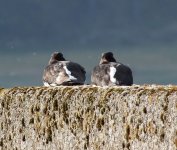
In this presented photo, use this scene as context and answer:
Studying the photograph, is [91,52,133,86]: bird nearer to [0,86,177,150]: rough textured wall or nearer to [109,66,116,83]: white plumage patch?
[109,66,116,83]: white plumage patch

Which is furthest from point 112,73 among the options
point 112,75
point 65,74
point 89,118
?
point 89,118

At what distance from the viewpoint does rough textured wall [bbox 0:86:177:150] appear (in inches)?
543

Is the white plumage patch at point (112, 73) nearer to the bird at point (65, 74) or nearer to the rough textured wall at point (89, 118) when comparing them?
the bird at point (65, 74)

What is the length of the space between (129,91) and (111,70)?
671 cm

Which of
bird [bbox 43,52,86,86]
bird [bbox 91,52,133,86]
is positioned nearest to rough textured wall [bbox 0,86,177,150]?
bird [bbox 91,52,133,86]

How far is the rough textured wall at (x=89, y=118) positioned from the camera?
45.3 feet

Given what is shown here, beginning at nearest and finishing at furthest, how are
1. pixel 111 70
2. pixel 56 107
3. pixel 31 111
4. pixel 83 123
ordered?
pixel 83 123 < pixel 56 107 < pixel 31 111 < pixel 111 70

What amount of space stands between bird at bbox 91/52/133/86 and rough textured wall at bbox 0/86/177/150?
252 centimetres

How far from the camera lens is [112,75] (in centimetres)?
2145

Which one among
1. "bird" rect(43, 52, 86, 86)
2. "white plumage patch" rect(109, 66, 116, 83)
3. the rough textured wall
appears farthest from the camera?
"bird" rect(43, 52, 86, 86)

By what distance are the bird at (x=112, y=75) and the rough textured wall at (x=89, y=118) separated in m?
2.52

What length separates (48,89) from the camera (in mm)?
18906

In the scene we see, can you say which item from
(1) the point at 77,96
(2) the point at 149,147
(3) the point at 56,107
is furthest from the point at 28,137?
(2) the point at 149,147

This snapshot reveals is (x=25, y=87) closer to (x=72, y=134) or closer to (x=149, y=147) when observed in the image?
(x=72, y=134)
